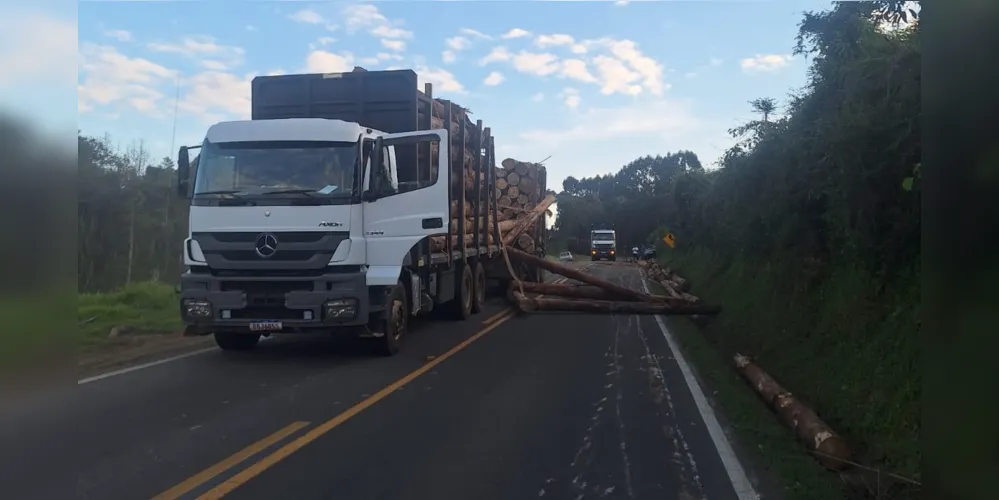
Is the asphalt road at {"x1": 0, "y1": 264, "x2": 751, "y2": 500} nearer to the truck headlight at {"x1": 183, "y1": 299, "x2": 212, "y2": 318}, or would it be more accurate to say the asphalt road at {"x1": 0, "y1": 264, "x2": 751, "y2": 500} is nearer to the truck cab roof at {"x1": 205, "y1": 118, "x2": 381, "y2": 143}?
the truck headlight at {"x1": 183, "y1": 299, "x2": 212, "y2": 318}

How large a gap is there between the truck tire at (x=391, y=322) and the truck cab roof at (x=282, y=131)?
2.28 meters

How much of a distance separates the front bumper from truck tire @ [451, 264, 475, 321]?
542cm

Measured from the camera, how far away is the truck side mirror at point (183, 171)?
10.5 metres

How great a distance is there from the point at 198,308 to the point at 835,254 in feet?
31.1

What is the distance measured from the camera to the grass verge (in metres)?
6.03

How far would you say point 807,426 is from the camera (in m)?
6.80

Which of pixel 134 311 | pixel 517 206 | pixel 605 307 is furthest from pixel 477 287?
A: pixel 134 311

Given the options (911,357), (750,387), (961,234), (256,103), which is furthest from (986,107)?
(256,103)

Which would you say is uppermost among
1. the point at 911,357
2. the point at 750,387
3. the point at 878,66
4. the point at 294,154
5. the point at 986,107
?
the point at 878,66

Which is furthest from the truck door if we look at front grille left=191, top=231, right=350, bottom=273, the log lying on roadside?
the log lying on roadside

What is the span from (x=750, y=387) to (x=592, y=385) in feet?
6.66

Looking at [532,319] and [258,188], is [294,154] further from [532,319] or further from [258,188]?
[532,319]

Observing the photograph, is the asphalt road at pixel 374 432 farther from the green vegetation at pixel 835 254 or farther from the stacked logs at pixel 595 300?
the stacked logs at pixel 595 300

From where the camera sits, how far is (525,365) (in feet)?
34.4
